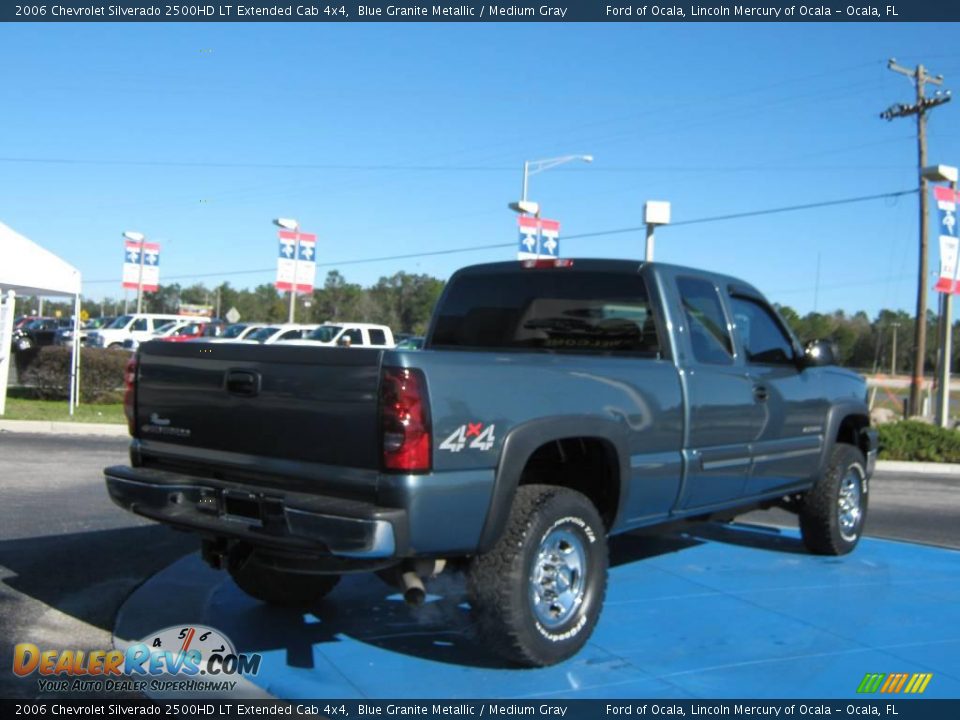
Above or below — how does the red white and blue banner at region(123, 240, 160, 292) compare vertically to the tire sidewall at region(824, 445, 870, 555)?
above

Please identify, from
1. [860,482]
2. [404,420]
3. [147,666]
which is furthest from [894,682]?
[147,666]

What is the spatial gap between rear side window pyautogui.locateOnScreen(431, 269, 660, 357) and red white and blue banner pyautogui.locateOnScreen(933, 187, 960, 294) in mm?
14192

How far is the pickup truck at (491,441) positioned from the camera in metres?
4.04

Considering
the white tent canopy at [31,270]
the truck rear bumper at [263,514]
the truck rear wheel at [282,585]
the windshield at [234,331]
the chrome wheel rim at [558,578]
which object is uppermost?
the white tent canopy at [31,270]

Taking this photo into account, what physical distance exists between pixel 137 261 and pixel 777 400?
109 feet

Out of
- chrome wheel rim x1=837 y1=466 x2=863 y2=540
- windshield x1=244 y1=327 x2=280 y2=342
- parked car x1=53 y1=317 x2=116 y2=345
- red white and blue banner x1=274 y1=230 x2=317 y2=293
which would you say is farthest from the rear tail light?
parked car x1=53 y1=317 x2=116 y2=345

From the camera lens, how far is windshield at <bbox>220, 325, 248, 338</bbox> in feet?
112

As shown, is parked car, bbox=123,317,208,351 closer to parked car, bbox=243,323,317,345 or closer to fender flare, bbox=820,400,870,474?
parked car, bbox=243,323,317,345

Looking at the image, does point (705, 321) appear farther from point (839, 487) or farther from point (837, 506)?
point (837, 506)

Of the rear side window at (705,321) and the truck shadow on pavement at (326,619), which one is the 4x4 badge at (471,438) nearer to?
the truck shadow on pavement at (326,619)

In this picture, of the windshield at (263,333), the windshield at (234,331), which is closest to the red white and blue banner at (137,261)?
the windshield at (234,331)

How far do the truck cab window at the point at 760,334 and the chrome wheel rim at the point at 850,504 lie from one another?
1202 millimetres

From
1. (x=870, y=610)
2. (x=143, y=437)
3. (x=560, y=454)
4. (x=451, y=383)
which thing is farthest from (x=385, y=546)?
(x=870, y=610)

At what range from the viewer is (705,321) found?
605cm
